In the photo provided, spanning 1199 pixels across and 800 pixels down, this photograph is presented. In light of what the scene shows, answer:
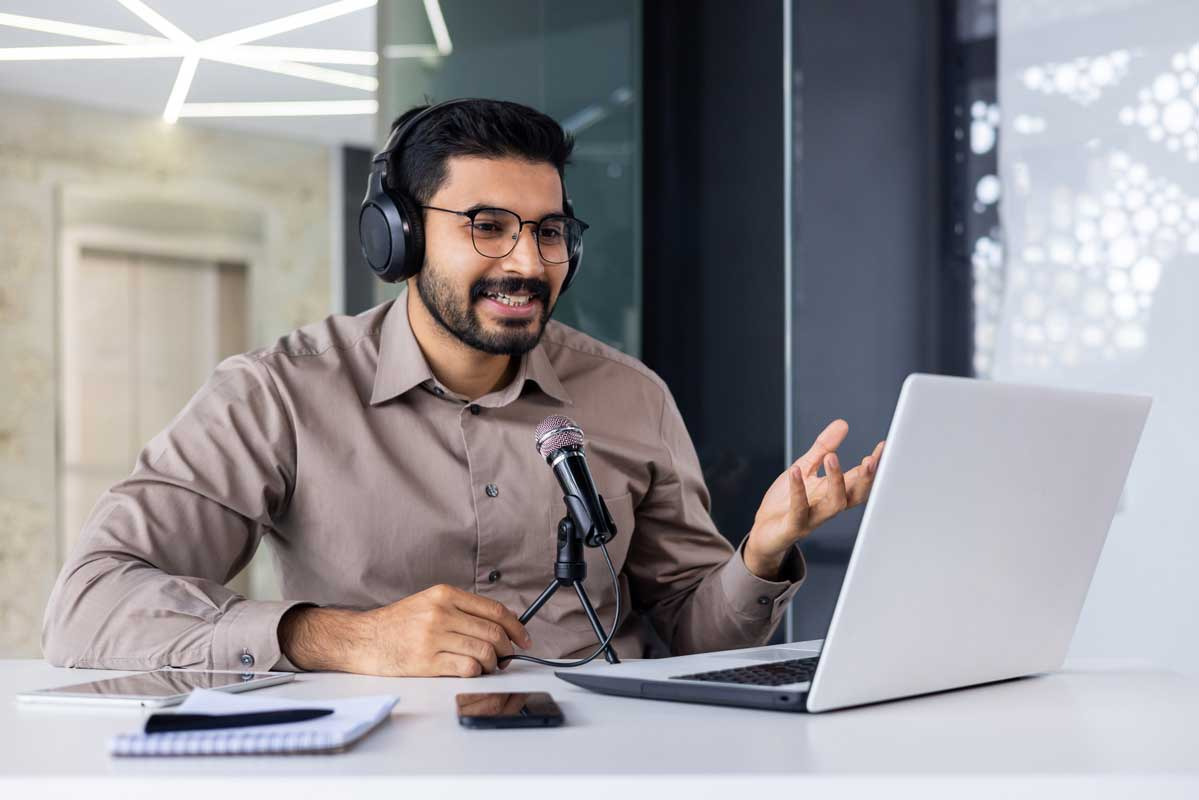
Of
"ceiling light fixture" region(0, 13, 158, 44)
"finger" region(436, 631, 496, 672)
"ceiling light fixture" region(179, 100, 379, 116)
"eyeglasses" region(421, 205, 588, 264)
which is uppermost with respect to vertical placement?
"ceiling light fixture" region(0, 13, 158, 44)

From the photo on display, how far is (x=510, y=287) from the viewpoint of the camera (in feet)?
5.41

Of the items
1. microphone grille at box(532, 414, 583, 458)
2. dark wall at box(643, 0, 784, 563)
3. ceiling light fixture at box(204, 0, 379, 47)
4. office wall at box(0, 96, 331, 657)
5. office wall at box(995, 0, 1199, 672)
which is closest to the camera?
microphone grille at box(532, 414, 583, 458)

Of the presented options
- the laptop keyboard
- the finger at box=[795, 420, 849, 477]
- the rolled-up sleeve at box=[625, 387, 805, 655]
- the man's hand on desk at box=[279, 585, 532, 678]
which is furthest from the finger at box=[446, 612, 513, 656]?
the rolled-up sleeve at box=[625, 387, 805, 655]

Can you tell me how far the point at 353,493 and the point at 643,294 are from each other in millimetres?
1616

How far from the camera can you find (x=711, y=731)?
0.86 m

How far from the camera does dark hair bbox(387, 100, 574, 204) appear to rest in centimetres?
167

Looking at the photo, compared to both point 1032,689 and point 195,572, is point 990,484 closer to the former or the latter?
point 1032,689

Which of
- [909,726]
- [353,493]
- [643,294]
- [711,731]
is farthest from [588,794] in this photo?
[643,294]

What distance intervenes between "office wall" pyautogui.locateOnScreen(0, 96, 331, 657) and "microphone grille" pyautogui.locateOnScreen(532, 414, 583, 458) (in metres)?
4.52

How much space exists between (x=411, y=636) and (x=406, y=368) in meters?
0.54

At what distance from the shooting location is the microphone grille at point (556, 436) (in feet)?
4.11

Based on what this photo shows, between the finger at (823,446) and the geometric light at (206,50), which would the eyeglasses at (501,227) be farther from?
the geometric light at (206,50)

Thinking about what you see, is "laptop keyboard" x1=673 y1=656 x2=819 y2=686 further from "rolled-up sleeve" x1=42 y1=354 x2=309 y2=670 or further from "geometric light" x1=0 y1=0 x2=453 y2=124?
"geometric light" x1=0 y1=0 x2=453 y2=124

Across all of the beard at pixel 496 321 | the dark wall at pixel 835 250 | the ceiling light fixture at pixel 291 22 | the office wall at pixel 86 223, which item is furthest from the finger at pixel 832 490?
the office wall at pixel 86 223
